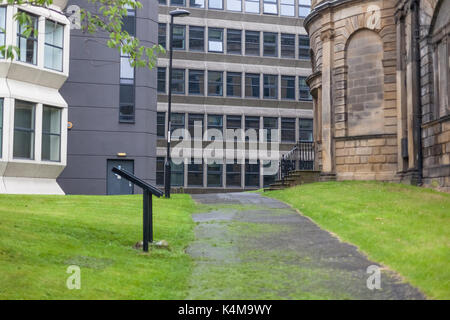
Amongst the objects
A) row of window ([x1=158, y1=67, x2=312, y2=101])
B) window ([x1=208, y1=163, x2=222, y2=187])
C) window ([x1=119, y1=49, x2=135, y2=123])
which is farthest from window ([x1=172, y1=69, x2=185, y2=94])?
window ([x1=119, y1=49, x2=135, y2=123])

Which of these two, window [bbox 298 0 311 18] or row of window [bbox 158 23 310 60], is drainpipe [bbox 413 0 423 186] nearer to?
row of window [bbox 158 23 310 60]

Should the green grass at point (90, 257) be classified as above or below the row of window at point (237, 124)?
below

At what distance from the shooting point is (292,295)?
6.91 m

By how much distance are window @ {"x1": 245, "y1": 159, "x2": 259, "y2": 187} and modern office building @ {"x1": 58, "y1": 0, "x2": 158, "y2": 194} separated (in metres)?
13.8

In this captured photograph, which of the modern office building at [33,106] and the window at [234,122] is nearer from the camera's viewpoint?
the modern office building at [33,106]

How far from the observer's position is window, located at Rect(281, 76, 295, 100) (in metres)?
51.1

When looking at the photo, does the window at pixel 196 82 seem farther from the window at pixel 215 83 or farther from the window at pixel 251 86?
the window at pixel 251 86

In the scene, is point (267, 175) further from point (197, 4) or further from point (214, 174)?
point (197, 4)

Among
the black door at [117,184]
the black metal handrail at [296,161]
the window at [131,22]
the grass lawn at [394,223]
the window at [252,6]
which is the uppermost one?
the window at [252,6]

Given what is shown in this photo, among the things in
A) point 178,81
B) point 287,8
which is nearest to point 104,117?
point 178,81

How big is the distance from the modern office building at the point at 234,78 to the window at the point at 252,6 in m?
0.08

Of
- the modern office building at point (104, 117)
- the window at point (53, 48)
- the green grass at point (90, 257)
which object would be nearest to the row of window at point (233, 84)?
the modern office building at point (104, 117)

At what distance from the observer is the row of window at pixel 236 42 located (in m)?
49.0

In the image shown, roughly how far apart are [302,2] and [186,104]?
13.9 metres
